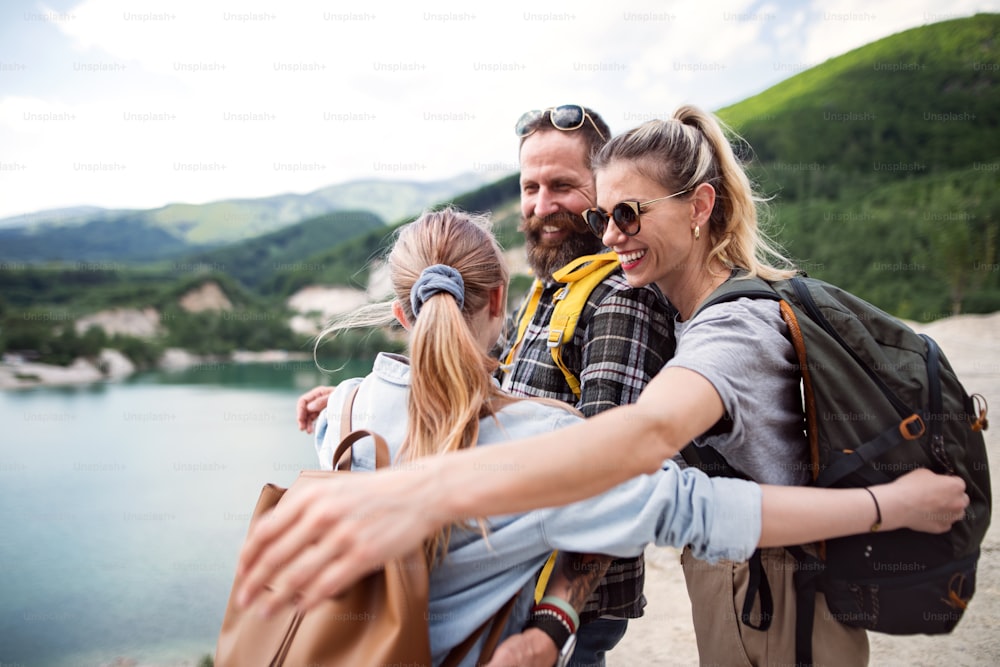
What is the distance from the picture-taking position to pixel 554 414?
144cm

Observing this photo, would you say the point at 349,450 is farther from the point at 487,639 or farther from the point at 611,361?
the point at 611,361

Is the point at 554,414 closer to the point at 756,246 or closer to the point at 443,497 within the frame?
the point at 443,497

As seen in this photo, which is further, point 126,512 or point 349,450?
point 126,512

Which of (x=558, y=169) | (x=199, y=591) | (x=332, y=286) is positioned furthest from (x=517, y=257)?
(x=558, y=169)

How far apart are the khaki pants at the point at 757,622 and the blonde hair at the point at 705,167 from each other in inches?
36.7

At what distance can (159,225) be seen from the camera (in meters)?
90.6

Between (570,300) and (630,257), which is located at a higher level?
(630,257)

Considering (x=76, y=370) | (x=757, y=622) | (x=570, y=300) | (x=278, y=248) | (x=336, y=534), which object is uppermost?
(x=570, y=300)

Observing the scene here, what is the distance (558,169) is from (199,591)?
1651 centimetres

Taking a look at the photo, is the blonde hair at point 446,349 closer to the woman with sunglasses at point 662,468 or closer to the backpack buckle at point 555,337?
the woman with sunglasses at point 662,468

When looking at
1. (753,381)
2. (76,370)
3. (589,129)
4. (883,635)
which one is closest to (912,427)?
(753,381)

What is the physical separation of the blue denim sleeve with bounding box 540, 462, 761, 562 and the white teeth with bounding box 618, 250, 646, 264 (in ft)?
2.68

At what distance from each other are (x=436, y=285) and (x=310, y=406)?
40.5 inches

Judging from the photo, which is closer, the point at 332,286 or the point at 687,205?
the point at 687,205
